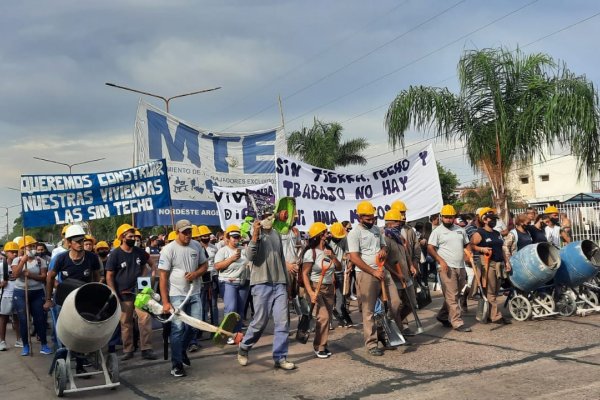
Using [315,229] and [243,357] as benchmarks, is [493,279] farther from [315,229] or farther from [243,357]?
[243,357]

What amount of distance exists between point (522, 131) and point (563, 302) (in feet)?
22.8

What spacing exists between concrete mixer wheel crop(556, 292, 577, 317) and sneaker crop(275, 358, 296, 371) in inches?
173

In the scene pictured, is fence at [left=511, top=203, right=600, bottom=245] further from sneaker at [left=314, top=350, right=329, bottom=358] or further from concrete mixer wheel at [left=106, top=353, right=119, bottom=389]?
concrete mixer wheel at [left=106, top=353, right=119, bottom=389]

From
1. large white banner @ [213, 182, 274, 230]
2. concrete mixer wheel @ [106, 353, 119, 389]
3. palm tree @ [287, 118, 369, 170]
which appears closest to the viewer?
concrete mixer wheel @ [106, 353, 119, 389]

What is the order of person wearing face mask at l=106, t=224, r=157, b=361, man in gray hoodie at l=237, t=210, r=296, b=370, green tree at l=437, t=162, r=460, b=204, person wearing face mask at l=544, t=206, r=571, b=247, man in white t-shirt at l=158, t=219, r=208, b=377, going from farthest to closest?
1. green tree at l=437, t=162, r=460, b=204
2. person wearing face mask at l=544, t=206, r=571, b=247
3. person wearing face mask at l=106, t=224, r=157, b=361
4. man in white t-shirt at l=158, t=219, r=208, b=377
5. man in gray hoodie at l=237, t=210, r=296, b=370

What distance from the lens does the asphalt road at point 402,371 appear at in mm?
6117

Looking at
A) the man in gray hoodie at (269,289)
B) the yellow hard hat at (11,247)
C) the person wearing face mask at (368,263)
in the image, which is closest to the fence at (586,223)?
the person wearing face mask at (368,263)

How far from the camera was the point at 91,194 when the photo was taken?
10898 millimetres

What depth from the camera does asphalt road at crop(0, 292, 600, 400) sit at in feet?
20.1

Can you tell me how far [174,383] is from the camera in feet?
23.5

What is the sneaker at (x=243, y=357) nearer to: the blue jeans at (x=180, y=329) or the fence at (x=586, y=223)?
the blue jeans at (x=180, y=329)

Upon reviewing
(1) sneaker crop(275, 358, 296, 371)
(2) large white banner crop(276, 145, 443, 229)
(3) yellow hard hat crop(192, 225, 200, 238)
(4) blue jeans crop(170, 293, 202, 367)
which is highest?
(2) large white banner crop(276, 145, 443, 229)

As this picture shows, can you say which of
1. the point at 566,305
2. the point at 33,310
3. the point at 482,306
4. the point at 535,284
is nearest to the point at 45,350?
the point at 33,310

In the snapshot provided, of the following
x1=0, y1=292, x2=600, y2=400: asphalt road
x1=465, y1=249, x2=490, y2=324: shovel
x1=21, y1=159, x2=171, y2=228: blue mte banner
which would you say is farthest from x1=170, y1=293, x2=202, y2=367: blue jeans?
x1=465, y1=249, x2=490, y2=324: shovel
